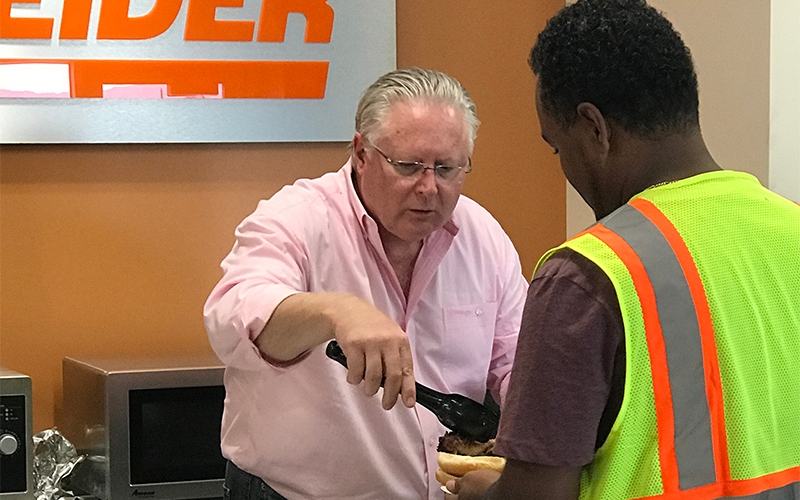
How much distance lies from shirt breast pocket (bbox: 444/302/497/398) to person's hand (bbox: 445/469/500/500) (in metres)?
0.53

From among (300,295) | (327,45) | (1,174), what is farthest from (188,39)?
(300,295)

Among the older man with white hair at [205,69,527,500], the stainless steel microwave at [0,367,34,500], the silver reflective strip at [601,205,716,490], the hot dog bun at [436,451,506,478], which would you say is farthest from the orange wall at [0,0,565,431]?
the silver reflective strip at [601,205,716,490]

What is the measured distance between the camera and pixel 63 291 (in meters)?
2.50

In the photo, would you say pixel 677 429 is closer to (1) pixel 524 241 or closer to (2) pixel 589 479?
(2) pixel 589 479

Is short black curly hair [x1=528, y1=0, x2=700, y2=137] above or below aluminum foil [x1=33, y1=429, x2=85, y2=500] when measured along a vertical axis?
above

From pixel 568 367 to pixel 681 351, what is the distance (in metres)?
0.11

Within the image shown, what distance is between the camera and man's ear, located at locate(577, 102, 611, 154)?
40.8 inches

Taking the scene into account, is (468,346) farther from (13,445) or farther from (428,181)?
(13,445)

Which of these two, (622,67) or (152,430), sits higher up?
(622,67)

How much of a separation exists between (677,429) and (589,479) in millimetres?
101

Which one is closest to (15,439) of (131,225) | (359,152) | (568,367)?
(131,225)

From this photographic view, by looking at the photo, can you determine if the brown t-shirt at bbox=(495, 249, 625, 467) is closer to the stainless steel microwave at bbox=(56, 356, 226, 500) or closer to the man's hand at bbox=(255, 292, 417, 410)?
the man's hand at bbox=(255, 292, 417, 410)

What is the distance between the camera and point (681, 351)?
38.6 inches

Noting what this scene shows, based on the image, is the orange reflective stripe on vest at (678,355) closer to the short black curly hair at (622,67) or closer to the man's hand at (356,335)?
the short black curly hair at (622,67)
